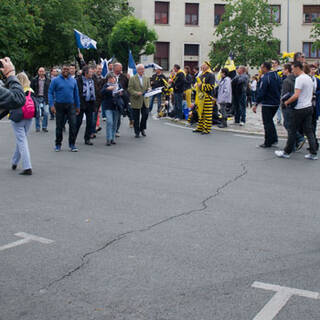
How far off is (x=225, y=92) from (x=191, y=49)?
40.8 m

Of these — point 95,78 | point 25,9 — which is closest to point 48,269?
point 95,78

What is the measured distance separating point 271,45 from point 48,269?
4684 centimetres

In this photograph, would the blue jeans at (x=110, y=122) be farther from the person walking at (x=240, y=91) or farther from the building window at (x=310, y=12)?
the building window at (x=310, y=12)

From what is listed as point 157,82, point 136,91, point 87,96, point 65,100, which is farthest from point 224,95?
point 65,100

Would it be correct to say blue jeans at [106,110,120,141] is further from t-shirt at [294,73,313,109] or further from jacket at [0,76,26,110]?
jacket at [0,76,26,110]

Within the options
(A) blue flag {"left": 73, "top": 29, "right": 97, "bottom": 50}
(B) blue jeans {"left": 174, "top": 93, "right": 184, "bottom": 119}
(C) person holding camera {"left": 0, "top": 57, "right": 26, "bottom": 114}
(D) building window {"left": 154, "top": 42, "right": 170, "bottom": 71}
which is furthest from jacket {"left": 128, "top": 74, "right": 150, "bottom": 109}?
(D) building window {"left": 154, "top": 42, "right": 170, "bottom": 71}

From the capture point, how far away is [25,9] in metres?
31.5

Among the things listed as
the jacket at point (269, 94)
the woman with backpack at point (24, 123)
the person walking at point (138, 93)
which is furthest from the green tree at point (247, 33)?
the woman with backpack at point (24, 123)

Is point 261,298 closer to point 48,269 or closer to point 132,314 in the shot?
point 132,314

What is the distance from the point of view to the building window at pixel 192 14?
56375 mm

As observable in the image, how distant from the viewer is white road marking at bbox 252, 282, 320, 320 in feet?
12.3

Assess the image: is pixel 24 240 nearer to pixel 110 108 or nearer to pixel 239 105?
pixel 110 108

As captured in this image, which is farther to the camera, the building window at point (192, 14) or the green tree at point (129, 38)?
the building window at point (192, 14)

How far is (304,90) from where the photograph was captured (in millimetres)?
10672
